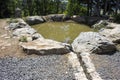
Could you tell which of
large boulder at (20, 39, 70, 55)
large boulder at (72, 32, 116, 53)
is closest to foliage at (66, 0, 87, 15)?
large boulder at (72, 32, 116, 53)

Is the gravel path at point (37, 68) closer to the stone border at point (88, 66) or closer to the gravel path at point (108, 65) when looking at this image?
the stone border at point (88, 66)

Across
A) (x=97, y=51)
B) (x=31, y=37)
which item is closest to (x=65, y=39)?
(x=31, y=37)

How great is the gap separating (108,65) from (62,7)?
71.3 feet

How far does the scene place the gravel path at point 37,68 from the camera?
621cm

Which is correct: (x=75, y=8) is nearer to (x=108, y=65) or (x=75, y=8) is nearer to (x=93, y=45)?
(x=93, y=45)

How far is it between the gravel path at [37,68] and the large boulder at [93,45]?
3.56 ft

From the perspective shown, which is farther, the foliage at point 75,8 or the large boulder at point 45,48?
the foliage at point 75,8

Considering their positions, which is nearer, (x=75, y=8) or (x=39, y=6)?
(x=75, y=8)

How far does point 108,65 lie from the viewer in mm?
7113

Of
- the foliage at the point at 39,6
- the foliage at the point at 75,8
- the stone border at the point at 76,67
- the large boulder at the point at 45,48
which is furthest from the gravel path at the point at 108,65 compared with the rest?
the foliage at the point at 39,6

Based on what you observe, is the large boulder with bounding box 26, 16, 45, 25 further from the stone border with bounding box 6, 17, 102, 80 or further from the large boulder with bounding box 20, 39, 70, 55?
the stone border with bounding box 6, 17, 102, 80

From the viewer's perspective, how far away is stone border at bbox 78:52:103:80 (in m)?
6.19

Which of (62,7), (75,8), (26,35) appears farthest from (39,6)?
(26,35)

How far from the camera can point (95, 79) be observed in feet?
19.7
